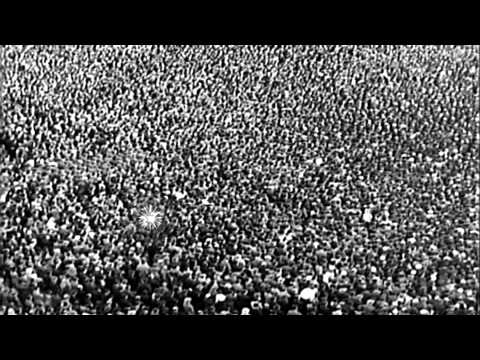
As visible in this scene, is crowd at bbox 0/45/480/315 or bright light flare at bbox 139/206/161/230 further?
bright light flare at bbox 139/206/161/230

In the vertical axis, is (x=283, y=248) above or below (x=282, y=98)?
below

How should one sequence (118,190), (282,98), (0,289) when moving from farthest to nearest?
1. (282,98)
2. (118,190)
3. (0,289)

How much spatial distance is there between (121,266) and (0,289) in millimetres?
468

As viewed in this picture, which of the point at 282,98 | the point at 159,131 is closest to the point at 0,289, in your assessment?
the point at 159,131

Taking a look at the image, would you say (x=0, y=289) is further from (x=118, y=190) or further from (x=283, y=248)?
(x=283, y=248)

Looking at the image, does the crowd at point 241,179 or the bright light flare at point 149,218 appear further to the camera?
the bright light flare at point 149,218

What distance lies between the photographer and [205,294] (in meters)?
2.81

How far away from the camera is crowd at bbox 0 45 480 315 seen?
2814mm

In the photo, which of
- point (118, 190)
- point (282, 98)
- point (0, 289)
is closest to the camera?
point (0, 289)

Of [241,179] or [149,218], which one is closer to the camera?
[149,218]

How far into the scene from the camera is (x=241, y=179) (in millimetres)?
3150

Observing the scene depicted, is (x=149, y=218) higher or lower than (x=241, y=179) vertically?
lower

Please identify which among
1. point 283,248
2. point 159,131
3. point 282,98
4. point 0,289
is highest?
point 282,98

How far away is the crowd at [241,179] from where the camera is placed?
2814 millimetres
